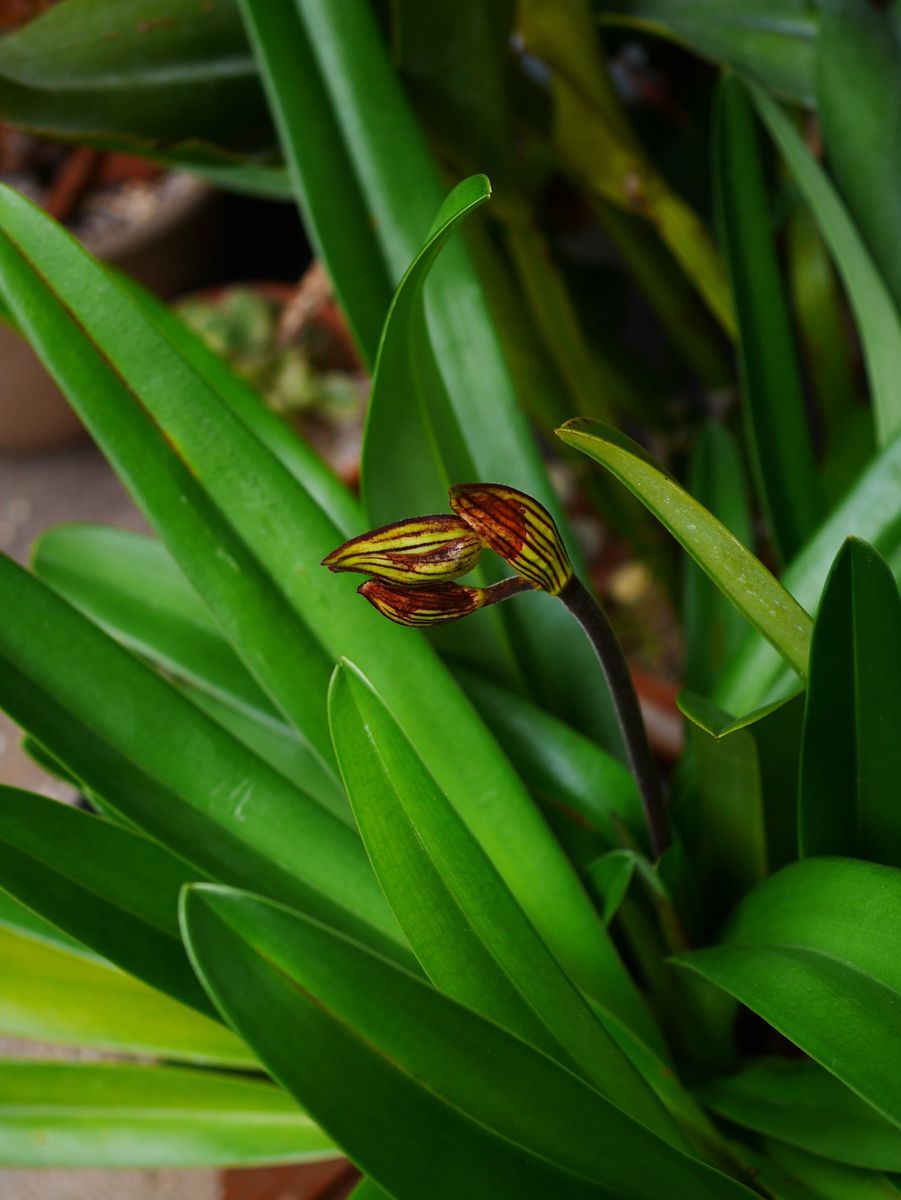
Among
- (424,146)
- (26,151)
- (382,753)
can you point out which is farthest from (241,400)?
(26,151)

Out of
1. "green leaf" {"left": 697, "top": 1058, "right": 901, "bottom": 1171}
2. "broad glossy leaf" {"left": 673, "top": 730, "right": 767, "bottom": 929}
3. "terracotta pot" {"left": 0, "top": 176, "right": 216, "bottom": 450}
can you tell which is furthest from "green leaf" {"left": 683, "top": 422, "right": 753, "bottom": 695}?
"terracotta pot" {"left": 0, "top": 176, "right": 216, "bottom": 450}

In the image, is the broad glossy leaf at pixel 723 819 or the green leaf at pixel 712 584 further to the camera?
the green leaf at pixel 712 584

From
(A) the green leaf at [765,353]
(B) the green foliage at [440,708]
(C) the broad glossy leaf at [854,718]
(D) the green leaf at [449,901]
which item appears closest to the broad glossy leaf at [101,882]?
(B) the green foliage at [440,708]

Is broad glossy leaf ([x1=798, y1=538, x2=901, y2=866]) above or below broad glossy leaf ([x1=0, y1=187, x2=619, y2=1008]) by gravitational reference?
below

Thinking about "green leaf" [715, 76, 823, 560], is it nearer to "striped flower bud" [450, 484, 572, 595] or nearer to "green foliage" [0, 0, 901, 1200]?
"green foliage" [0, 0, 901, 1200]

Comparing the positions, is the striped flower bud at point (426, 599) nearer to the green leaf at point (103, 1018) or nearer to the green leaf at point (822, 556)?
the green leaf at point (822, 556)

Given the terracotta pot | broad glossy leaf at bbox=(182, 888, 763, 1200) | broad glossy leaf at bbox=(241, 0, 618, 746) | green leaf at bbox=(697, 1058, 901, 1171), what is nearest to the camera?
broad glossy leaf at bbox=(182, 888, 763, 1200)
